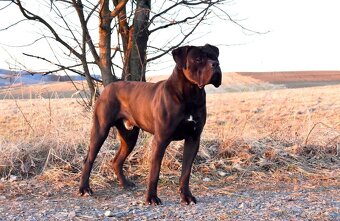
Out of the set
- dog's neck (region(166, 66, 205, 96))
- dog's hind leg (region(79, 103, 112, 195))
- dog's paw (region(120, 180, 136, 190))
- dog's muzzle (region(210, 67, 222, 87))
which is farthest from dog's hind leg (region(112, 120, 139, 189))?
dog's muzzle (region(210, 67, 222, 87))

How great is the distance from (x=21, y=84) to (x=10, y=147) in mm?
1377

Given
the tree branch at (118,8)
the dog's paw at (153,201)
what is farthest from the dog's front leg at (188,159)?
the tree branch at (118,8)

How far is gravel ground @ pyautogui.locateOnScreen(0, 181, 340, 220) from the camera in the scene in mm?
4582

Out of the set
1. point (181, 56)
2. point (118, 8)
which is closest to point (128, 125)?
point (181, 56)

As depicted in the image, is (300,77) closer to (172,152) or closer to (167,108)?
(172,152)

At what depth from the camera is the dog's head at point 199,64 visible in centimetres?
458

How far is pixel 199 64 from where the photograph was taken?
185 inches

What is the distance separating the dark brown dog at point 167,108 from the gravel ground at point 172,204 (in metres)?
0.24

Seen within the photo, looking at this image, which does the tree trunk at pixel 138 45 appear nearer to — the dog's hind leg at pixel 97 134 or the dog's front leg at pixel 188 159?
the dog's hind leg at pixel 97 134

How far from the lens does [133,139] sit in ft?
19.9

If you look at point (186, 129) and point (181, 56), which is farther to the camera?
point (186, 129)

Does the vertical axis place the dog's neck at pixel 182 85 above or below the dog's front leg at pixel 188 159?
above

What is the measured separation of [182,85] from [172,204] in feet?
3.88

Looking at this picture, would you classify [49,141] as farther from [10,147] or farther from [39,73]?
[39,73]
